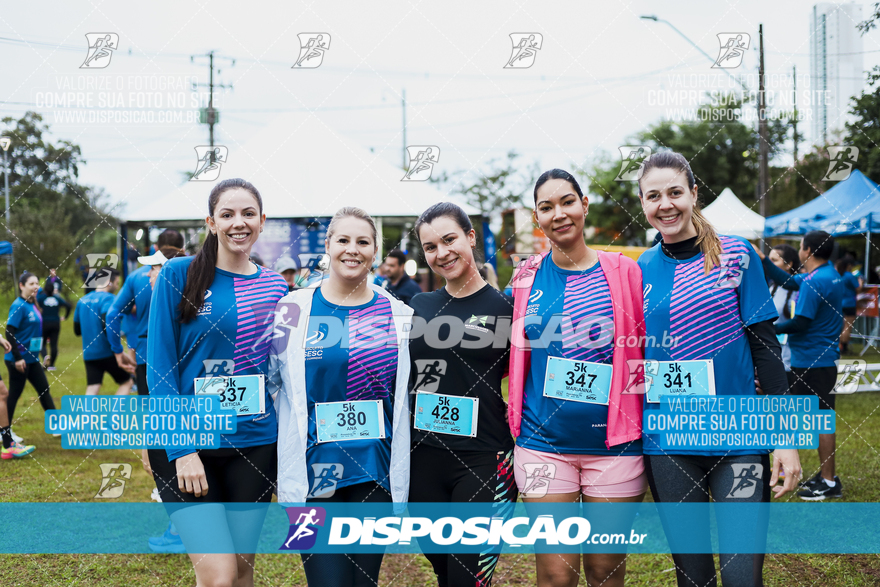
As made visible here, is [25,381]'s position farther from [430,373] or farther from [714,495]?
[714,495]

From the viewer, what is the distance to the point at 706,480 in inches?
80.0

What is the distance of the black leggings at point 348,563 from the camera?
2070 millimetres

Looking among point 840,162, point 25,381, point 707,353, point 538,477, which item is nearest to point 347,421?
point 538,477

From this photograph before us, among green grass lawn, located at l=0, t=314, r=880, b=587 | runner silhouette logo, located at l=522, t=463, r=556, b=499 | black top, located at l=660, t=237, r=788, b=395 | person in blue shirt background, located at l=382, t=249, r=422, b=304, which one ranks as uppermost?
person in blue shirt background, located at l=382, t=249, r=422, b=304

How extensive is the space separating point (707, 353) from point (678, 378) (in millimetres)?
137

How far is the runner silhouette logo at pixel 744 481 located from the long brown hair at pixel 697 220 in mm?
694

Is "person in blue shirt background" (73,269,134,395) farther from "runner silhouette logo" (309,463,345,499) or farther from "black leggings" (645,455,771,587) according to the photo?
"black leggings" (645,455,771,587)

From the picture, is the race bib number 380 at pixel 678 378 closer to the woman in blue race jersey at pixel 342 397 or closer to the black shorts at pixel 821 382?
the woman in blue race jersey at pixel 342 397

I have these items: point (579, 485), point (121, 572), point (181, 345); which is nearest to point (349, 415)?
point (181, 345)

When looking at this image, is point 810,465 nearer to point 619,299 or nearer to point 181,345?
point 619,299

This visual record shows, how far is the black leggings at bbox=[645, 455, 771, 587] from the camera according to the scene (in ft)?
6.43

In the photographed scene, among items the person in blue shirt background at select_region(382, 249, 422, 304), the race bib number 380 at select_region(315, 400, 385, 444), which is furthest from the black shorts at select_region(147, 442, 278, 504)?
the person in blue shirt background at select_region(382, 249, 422, 304)

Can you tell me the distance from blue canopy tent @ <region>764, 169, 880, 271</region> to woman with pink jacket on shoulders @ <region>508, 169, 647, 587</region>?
5767mm

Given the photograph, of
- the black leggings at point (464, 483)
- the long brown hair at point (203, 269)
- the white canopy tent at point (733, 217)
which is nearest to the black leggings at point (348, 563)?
the black leggings at point (464, 483)
